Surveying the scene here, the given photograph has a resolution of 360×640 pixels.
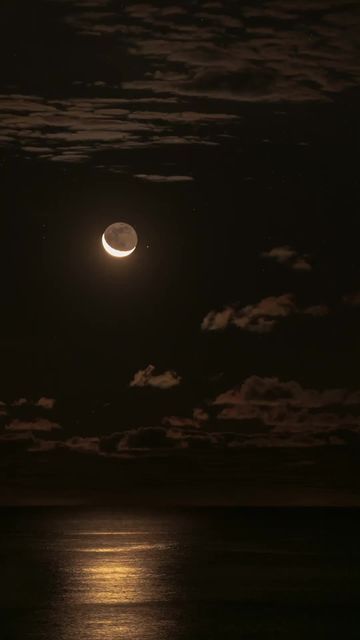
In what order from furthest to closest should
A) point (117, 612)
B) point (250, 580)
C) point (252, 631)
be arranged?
point (250, 580), point (117, 612), point (252, 631)

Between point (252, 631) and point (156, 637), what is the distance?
238 inches

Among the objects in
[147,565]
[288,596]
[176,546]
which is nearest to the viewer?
[288,596]

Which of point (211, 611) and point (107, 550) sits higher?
point (107, 550)

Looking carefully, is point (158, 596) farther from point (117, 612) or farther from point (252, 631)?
point (252, 631)

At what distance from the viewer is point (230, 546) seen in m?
136

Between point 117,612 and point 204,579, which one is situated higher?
point 204,579

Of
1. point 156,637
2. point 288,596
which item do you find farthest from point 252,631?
point 288,596

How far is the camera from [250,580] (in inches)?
3017

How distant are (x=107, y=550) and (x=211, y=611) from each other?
3477 inches

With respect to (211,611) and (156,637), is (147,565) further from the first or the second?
(156,637)

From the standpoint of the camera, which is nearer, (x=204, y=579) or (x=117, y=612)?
(x=117, y=612)

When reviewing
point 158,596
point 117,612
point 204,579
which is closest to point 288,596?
point 158,596

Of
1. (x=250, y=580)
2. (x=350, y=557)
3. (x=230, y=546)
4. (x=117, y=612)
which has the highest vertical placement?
(x=230, y=546)

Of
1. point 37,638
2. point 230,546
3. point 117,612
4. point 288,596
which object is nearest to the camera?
point 37,638
